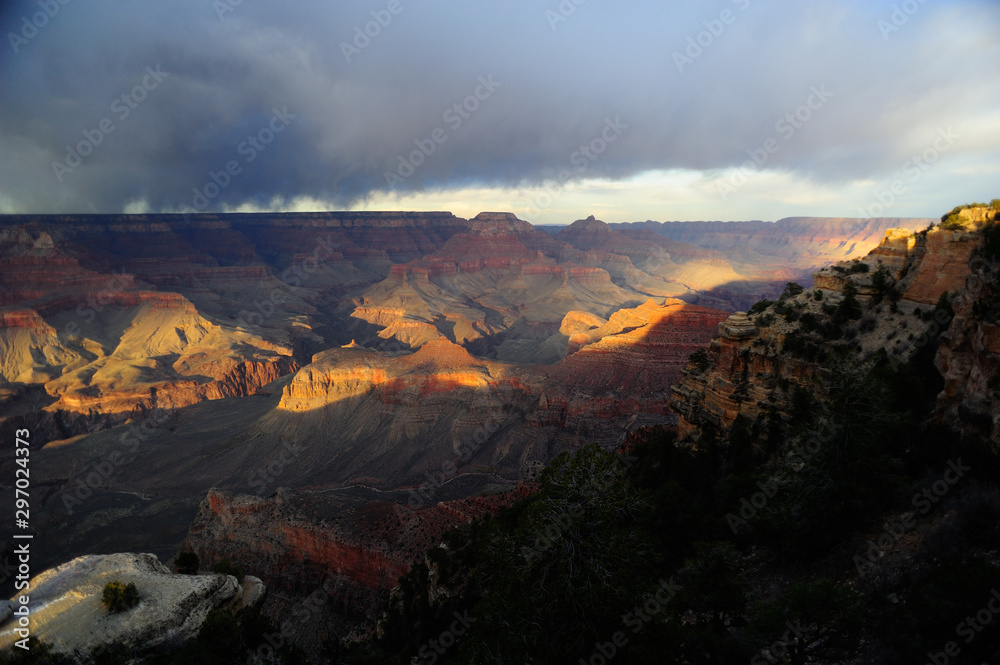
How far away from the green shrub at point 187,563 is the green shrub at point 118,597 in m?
5.56

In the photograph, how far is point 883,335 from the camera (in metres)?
24.7

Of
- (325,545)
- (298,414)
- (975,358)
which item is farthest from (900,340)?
(298,414)

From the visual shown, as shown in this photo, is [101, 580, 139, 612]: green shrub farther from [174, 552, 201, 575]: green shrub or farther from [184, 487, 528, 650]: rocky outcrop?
[184, 487, 528, 650]: rocky outcrop

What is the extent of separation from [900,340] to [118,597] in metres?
32.7

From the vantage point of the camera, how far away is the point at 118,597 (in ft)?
54.7

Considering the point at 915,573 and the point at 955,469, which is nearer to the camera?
the point at 915,573

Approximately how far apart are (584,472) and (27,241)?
193581 mm

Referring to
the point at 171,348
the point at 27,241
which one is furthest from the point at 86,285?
the point at 171,348

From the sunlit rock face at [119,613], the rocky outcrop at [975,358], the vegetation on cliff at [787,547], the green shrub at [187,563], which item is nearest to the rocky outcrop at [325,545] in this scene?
the vegetation on cliff at [787,547]

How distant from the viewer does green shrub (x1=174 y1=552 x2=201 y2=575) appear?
22.6 m

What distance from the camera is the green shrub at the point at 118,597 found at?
655 inches

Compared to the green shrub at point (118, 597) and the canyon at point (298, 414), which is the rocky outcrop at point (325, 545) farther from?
the green shrub at point (118, 597)

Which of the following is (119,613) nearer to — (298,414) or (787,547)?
(787,547)

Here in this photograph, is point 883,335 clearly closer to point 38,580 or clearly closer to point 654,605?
point 654,605
